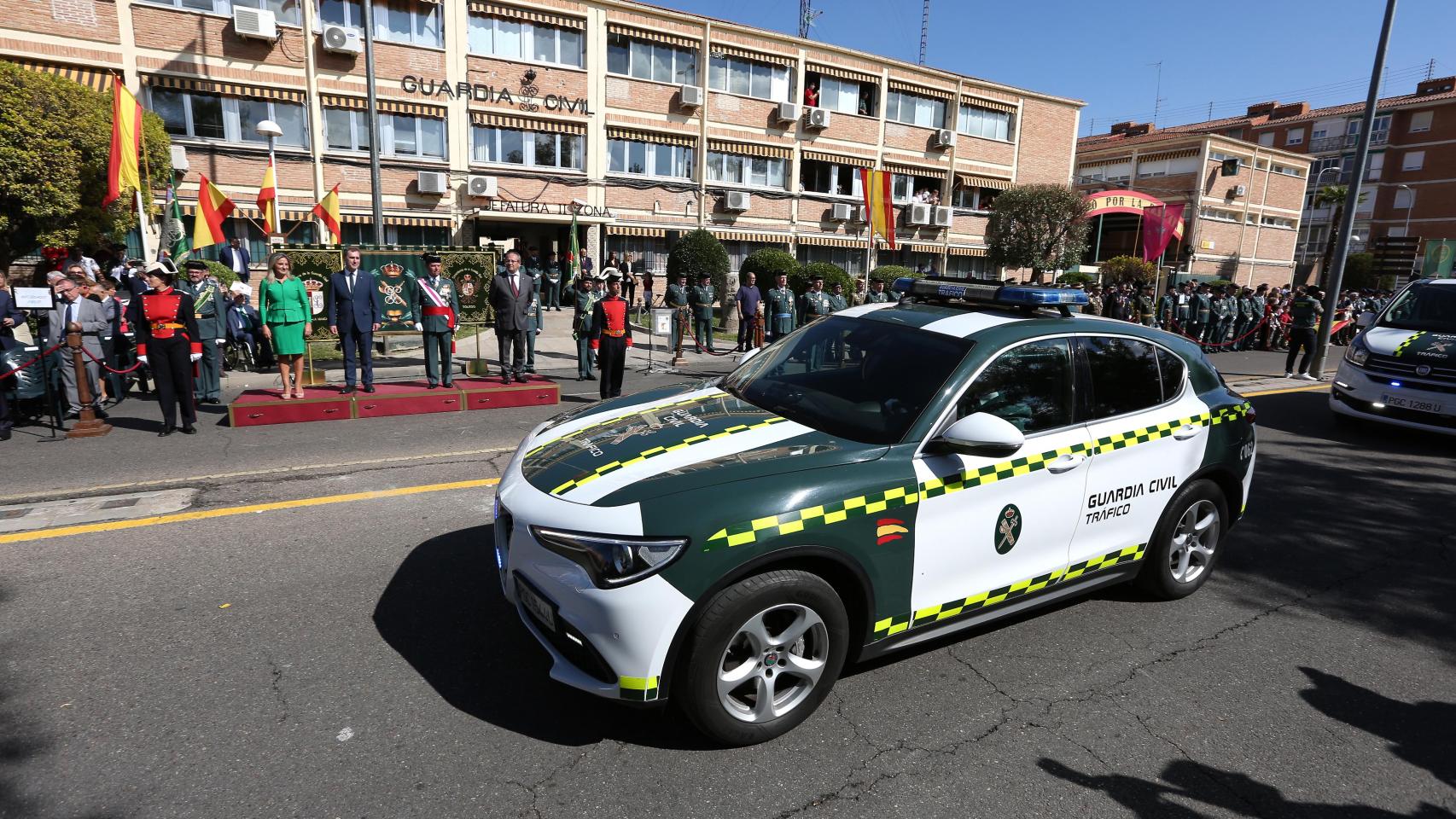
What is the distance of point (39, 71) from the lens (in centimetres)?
1695

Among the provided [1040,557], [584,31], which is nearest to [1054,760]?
[1040,557]

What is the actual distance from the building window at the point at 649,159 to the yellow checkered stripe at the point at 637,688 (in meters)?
26.5

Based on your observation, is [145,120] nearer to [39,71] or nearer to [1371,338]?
[39,71]

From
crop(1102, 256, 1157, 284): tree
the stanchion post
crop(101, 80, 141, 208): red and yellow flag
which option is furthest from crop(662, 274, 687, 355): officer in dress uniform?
crop(1102, 256, 1157, 284): tree

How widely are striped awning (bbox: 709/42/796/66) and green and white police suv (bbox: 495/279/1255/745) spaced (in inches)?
1064

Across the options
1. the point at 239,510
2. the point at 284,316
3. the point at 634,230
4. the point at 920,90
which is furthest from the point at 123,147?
the point at 920,90

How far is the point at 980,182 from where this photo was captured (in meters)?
36.4

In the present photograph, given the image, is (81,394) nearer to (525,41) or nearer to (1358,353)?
(1358,353)

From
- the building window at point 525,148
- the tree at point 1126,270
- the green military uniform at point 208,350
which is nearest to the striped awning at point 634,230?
the building window at point 525,148

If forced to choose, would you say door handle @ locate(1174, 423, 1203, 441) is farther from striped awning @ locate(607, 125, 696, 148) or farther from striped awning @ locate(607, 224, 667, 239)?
striped awning @ locate(607, 125, 696, 148)

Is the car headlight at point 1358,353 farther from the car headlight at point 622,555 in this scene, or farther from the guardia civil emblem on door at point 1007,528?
the car headlight at point 622,555

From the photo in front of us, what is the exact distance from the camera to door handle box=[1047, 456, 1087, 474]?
3707mm

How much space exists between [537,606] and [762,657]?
927mm

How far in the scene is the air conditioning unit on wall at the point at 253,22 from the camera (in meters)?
20.8
